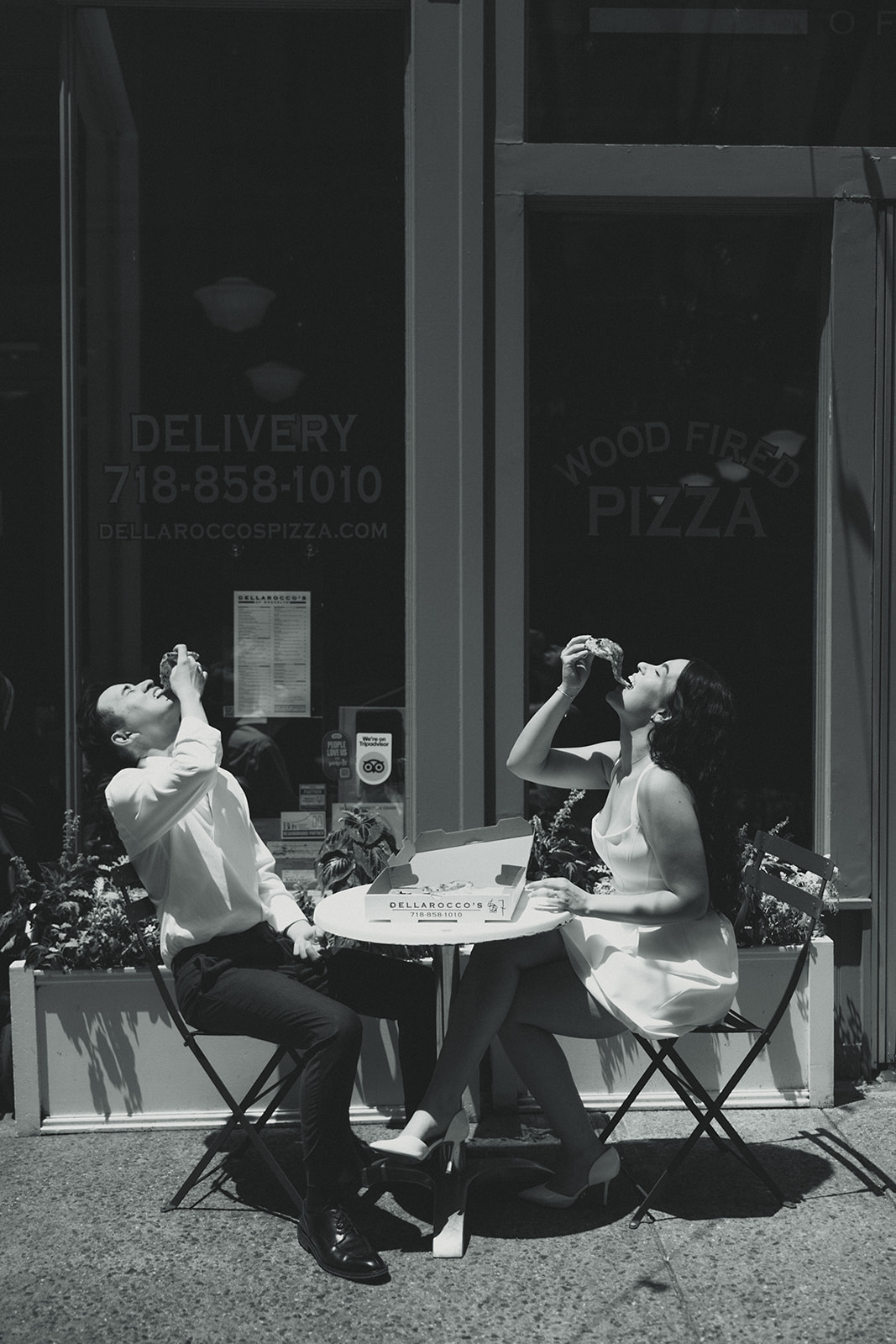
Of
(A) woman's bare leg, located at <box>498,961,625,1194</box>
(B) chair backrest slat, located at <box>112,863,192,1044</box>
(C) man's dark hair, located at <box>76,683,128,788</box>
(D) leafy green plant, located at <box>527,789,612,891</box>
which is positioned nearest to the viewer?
(A) woman's bare leg, located at <box>498,961,625,1194</box>

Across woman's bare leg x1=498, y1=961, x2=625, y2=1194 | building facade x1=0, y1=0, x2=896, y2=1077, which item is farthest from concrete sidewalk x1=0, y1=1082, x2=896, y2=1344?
building facade x1=0, y1=0, x2=896, y2=1077

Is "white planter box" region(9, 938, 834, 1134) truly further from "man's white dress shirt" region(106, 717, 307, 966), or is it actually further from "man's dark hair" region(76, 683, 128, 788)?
"man's dark hair" region(76, 683, 128, 788)

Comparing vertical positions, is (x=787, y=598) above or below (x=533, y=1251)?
above

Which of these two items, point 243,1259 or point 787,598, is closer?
point 243,1259

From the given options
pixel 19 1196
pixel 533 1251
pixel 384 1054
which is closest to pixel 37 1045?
A: pixel 19 1196

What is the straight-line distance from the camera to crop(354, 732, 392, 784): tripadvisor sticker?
495 centimetres

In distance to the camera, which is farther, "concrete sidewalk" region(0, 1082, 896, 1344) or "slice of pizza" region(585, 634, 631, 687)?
"slice of pizza" region(585, 634, 631, 687)

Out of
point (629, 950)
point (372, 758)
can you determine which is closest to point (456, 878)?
point (629, 950)

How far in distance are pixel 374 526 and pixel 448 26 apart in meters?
1.76

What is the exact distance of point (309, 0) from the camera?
4816 millimetres

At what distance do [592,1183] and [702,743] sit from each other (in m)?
1.28

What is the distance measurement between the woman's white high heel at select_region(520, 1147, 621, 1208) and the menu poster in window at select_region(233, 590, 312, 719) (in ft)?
6.67

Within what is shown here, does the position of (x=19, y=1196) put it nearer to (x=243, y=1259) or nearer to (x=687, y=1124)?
(x=243, y=1259)

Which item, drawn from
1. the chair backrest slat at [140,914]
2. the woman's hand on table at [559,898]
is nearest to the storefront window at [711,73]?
the woman's hand on table at [559,898]
